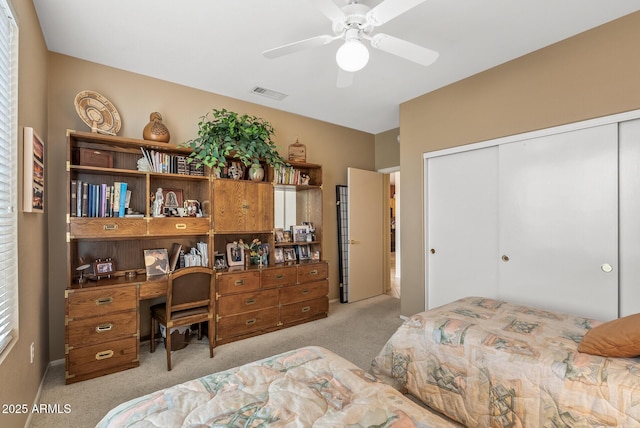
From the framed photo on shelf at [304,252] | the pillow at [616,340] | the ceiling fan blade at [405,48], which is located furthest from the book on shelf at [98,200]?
the pillow at [616,340]

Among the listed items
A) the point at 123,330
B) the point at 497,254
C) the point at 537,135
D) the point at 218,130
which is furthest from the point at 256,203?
the point at 537,135

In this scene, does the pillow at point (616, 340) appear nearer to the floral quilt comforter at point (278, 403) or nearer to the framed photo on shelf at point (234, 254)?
the floral quilt comforter at point (278, 403)

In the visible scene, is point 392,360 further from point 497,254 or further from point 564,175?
point 564,175

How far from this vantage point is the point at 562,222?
8.29ft

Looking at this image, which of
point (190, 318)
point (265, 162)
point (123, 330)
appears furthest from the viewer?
point (265, 162)

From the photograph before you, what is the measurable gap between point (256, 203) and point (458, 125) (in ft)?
7.77

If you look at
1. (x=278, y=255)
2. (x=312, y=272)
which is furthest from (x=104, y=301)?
(x=312, y=272)

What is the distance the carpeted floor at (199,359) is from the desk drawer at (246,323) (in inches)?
4.2

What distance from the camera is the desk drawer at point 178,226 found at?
2777 millimetres

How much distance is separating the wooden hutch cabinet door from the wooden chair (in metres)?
0.60

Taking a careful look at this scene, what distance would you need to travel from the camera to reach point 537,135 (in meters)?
2.65

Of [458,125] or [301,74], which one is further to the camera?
[458,125]

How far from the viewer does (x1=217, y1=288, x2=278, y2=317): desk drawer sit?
9.96ft

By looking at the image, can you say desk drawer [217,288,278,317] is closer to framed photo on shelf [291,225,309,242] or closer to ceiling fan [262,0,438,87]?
framed photo on shelf [291,225,309,242]
